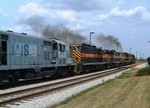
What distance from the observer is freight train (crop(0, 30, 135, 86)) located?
21688 mm

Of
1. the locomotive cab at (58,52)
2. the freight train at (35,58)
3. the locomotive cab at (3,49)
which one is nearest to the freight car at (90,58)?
the freight train at (35,58)

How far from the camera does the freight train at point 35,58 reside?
21688 mm

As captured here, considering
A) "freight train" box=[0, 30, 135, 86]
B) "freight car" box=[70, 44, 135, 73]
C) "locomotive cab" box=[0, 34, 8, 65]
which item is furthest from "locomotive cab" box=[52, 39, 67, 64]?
"locomotive cab" box=[0, 34, 8, 65]

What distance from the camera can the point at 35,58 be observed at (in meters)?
25.8

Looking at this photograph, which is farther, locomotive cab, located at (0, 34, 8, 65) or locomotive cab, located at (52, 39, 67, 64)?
locomotive cab, located at (52, 39, 67, 64)

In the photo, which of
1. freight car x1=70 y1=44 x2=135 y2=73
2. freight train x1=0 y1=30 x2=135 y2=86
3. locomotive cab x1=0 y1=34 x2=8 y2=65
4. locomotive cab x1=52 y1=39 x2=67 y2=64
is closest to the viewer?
locomotive cab x1=0 y1=34 x2=8 y2=65

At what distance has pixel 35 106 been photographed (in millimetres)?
13469

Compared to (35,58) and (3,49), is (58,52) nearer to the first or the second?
(35,58)

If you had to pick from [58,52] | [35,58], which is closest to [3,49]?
[35,58]

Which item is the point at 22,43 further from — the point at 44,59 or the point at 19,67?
the point at 44,59

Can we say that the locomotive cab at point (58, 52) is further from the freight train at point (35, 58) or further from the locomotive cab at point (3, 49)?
the locomotive cab at point (3, 49)

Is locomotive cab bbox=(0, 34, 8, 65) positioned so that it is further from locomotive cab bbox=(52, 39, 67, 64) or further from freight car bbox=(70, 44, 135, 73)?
freight car bbox=(70, 44, 135, 73)

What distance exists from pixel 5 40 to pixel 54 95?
6.59 m

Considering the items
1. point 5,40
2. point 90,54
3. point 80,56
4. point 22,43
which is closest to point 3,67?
point 5,40
